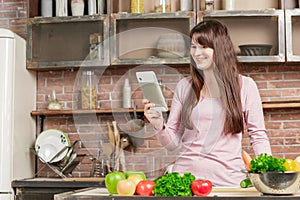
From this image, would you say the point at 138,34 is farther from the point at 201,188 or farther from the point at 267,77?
the point at 201,188

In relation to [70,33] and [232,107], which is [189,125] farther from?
[70,33]

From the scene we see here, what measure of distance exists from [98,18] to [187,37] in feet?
2.03

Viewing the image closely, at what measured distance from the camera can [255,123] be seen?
2.76m

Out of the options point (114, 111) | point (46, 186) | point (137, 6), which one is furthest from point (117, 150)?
point (137, 6)

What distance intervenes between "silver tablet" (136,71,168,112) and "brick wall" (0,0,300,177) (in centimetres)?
138

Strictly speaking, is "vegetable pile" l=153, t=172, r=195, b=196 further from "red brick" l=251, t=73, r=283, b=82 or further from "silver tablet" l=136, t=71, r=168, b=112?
"red brick" l=251, t=73, r=283, b=82

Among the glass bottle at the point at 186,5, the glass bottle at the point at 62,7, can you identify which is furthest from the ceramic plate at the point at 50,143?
the glass bottle at the point at 186,5

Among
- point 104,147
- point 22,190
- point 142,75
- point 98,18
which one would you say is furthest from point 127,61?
point 142,75

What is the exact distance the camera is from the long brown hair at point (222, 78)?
277 centimetres

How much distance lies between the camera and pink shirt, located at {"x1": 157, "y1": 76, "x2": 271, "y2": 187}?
2740 millimetres

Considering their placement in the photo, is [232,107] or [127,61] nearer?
[232,107]

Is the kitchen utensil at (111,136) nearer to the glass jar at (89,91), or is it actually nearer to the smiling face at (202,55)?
the glass jar at (89,91)

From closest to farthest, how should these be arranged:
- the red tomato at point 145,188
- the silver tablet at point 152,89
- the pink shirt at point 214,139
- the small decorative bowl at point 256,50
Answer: the red tomato at point 145,188
the silver tablet at point 152,89
the pink shirt at point 214,139
the small decorative bowl at point 256,50

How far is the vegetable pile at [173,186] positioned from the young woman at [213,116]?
70 cm
